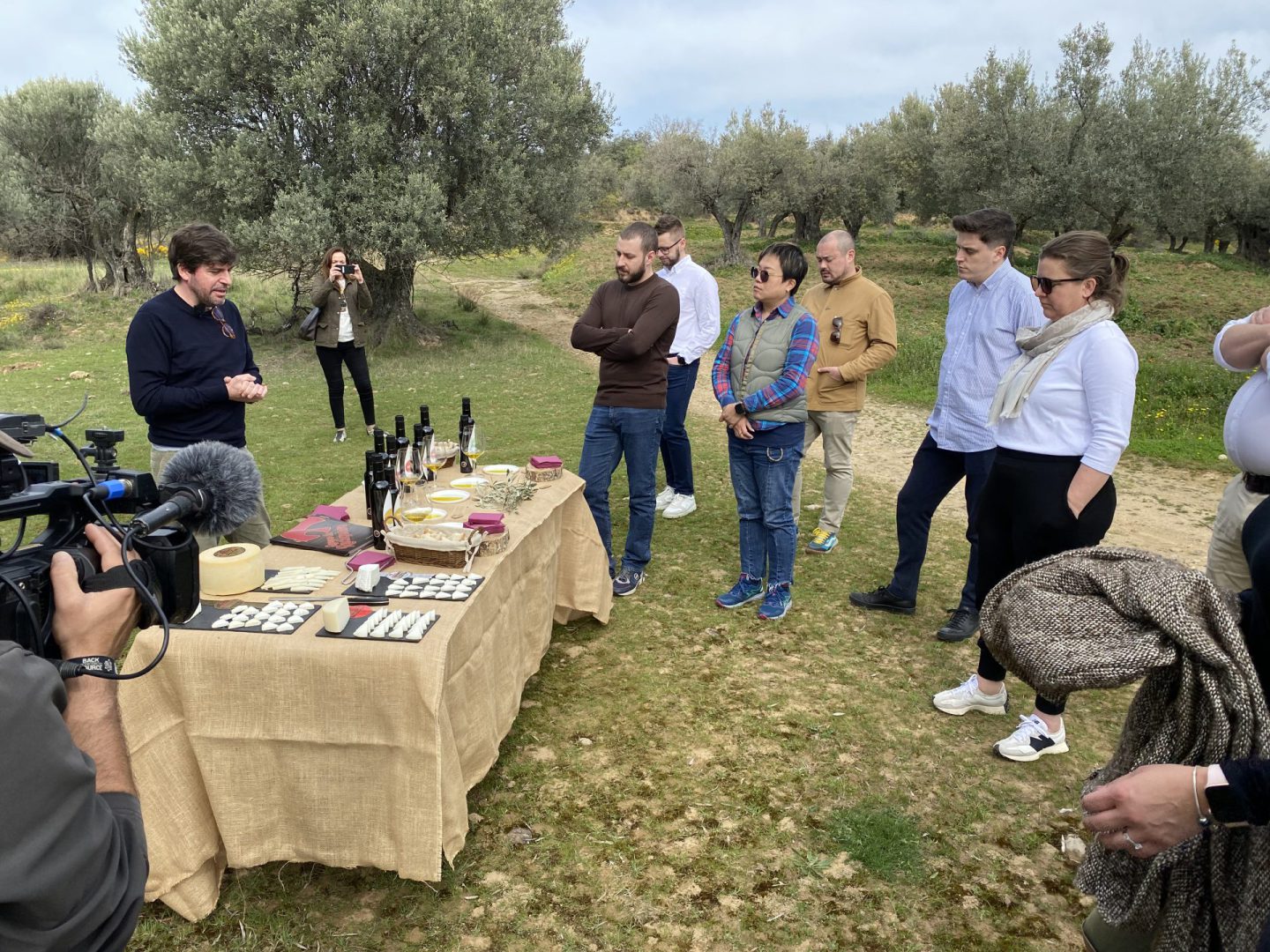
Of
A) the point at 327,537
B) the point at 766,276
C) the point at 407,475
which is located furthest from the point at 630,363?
the point at 327,537

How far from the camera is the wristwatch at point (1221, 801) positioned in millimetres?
1474

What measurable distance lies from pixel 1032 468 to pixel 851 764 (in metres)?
1.46

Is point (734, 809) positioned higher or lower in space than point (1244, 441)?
lower

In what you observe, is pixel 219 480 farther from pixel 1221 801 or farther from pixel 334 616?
pixel 1221 801

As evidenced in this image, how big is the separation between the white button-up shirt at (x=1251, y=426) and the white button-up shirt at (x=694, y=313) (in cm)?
421

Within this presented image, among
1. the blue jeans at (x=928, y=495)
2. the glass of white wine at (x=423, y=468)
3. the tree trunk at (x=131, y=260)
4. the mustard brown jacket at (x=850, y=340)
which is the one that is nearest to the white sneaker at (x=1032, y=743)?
the blue jeans at (x=928, y=495)

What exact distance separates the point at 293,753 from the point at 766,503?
9.38 feet

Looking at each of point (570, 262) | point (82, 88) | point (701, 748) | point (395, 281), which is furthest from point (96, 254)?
point (701, 748)

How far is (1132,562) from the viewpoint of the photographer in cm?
172

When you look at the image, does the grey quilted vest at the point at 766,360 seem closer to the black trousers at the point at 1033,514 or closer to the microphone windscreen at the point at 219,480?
the black trousers at the point at 1033,514

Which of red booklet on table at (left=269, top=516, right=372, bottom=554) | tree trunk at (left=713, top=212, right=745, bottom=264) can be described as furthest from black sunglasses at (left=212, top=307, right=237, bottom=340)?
tree trunk at (left=713, top=212, right=745, bottom=264)

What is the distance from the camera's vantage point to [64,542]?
1.57 metres

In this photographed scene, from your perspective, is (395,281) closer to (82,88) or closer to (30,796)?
(82,88)

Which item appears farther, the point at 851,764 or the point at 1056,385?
the point at 851,764
